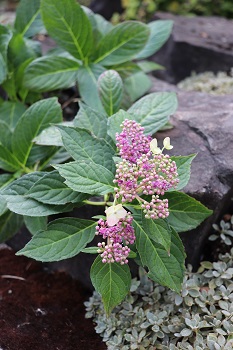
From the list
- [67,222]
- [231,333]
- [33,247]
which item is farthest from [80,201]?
[231,333]

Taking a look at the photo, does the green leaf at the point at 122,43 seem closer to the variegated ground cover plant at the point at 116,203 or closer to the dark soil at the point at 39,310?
the variegated ground cover plant at the point at 116,203

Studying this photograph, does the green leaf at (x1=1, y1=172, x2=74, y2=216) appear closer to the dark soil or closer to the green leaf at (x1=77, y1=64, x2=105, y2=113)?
the dark soil

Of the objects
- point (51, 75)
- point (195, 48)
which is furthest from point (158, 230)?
point (195, 48)

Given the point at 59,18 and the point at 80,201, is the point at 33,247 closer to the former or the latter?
the point at 80,201


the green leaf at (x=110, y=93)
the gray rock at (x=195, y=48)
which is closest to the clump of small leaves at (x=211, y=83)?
the gray rock at (x=195, y=48)

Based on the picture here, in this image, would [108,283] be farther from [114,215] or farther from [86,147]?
[86,147]

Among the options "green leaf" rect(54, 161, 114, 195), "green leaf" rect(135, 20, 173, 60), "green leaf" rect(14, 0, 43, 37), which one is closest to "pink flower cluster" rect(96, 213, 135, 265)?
"green leaf" rect(54, 161, 114, 195)

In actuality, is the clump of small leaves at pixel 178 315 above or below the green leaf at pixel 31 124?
below
